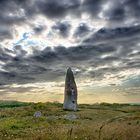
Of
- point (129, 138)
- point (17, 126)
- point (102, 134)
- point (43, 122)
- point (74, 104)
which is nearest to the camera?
point (129, 138)

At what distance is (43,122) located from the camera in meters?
34.2

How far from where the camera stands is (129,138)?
14039 millimetres

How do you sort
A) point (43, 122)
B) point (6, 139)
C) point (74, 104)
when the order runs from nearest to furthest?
point (6, 139)
point (43, 122)
point (74, 104)

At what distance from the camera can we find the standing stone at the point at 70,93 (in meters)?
60.0

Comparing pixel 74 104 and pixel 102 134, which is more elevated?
pixel 74 104

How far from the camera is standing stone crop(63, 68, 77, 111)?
197 feet

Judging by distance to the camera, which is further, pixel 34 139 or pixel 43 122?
pixel 43 122

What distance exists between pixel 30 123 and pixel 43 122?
1513 mm

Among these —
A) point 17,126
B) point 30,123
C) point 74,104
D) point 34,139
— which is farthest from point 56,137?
point 74,104

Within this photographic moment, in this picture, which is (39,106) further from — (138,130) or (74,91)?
(138,130)

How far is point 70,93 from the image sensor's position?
201 ft

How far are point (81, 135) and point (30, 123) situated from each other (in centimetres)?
1981

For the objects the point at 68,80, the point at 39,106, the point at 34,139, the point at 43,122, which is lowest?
the point at 34,139

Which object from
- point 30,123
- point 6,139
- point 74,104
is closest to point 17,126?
point 30,123
